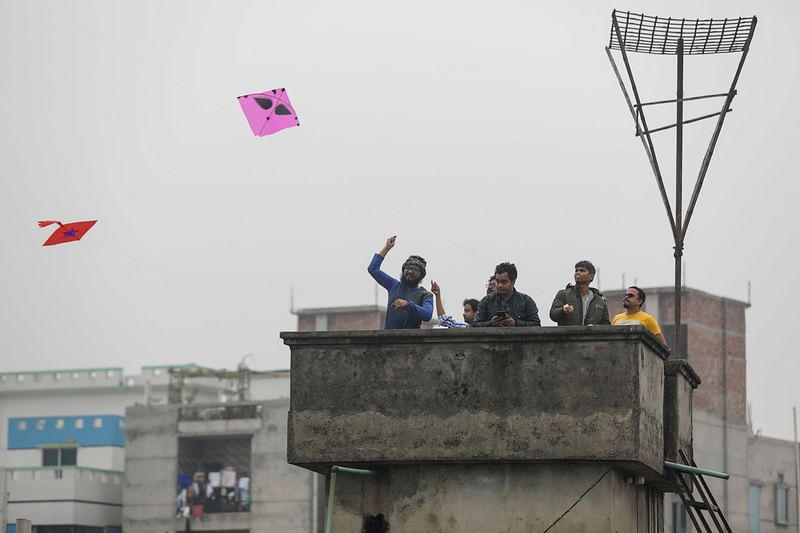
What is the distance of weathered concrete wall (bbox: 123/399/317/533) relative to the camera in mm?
76750

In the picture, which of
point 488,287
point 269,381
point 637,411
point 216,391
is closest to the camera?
point 637,411

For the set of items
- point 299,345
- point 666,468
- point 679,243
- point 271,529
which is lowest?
point 271,529

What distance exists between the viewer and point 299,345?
45.3 feet

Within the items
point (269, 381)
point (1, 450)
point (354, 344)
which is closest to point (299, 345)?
point (354, 344)

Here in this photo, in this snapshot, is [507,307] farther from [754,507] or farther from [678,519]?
[754,507]

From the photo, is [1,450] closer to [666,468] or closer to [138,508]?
[138,508]

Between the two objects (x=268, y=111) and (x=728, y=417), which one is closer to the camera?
(x=268, y=111)

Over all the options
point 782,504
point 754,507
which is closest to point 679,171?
point 754,507

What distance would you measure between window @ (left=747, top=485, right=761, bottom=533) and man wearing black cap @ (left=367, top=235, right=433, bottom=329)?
68.5m

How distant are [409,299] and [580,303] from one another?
4.97 ft

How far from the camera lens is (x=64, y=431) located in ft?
326

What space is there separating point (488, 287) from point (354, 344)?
90.6 inches

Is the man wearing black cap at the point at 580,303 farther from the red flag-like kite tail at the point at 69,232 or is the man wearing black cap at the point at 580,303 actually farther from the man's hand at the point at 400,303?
the red flag-like kite tail at the point at 69,232

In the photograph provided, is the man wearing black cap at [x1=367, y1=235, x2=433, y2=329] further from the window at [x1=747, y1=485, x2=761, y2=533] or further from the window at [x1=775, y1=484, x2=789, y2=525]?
the window at [x1=775, y1=484, x2=789, y2=525]
